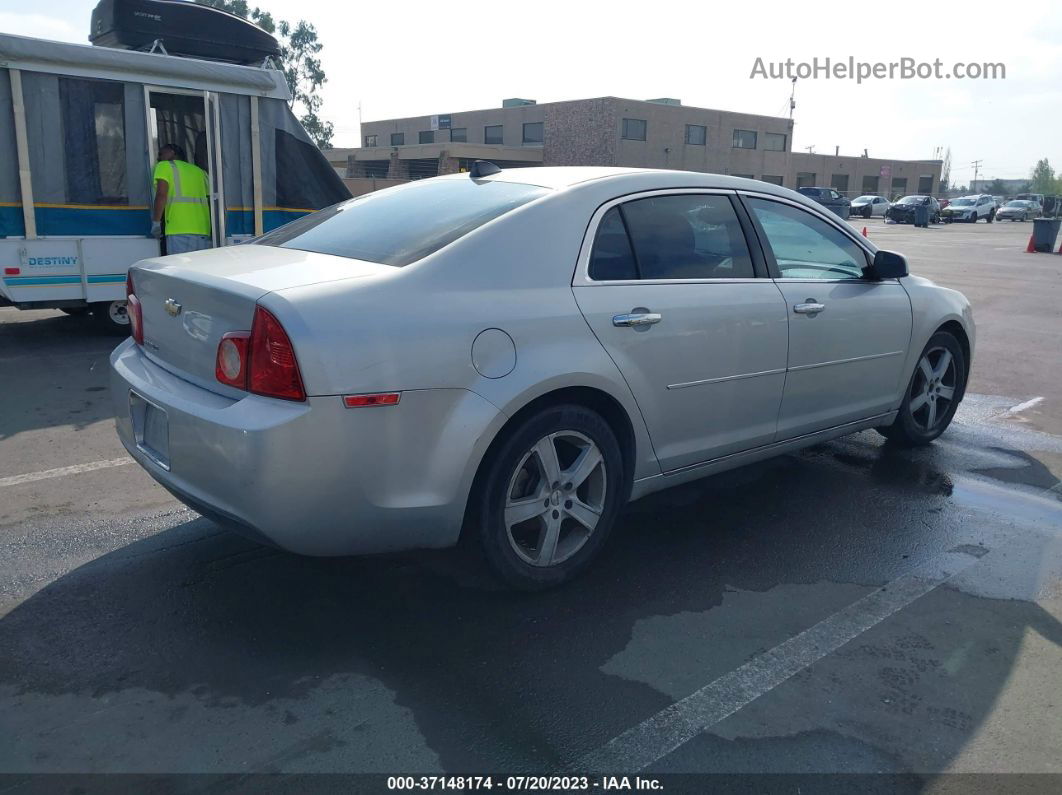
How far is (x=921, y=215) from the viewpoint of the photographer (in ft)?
156

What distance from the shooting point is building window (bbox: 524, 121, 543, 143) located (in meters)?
58.8

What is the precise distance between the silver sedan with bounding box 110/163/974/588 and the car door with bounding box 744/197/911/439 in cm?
2

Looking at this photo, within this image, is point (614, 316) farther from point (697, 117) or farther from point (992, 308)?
point (697, 117)

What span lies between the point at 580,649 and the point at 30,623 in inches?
81.6

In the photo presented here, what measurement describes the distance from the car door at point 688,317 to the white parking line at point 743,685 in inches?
38.6

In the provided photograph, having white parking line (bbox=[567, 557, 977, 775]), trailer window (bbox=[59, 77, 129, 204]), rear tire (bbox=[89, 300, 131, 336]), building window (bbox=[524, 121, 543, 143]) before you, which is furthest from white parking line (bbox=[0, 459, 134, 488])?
building window (bbox=[524, 121, 543, 143])

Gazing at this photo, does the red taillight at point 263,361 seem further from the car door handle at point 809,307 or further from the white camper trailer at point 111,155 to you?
the white camper trailer at point 111,155

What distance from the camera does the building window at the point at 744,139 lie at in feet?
202

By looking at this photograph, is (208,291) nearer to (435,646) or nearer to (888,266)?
(435,646)

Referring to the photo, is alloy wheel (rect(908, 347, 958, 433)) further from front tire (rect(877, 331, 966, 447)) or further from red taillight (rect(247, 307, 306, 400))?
red taillight (rect(247, 307, 306, 400))

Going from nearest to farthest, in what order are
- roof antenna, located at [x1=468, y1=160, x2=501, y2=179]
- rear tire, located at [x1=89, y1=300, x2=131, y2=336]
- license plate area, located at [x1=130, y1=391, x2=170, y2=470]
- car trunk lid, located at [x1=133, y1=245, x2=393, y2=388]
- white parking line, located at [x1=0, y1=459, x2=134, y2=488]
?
car trunk lid, located at [x1=133, y1=245, x2=393, y2=388] < license plate area, located at [x1=130, y1=391, x2=170, y2=470] < roof antenna, located at [x1=468, y1=160, x2=501, y2=179] < white parking line, located at [x1=0, y1=459, x2=134, y2=488] < rear tire, located at [x1=89, y1=300, x2=131, y2=336]

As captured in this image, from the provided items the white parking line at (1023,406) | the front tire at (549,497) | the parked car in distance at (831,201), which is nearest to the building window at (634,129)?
the parked car in distance at (831,201)

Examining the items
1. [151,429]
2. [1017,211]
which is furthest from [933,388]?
[1017,211]

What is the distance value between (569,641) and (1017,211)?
6421cm
